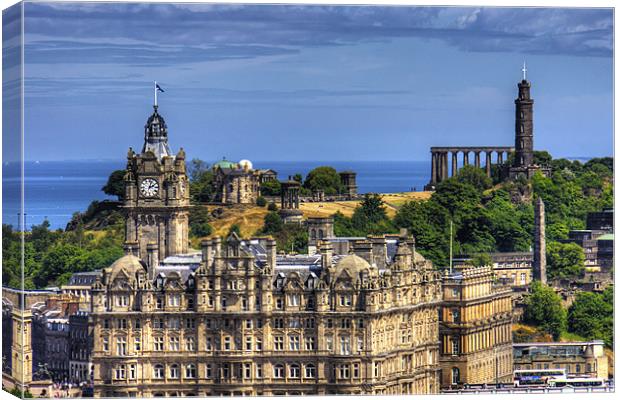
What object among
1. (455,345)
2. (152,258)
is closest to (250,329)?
(152,258)

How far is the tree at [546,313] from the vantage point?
153125 mm

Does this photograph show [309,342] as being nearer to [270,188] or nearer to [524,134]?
[270,188]

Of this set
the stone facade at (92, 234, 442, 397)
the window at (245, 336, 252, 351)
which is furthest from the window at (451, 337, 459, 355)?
the window at (245, 336, 252, 351)

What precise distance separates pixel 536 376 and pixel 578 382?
3.67m

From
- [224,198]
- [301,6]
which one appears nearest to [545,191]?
[224,198]

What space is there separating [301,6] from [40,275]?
2324cm

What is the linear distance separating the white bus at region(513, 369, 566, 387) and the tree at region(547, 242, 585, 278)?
21881 mm

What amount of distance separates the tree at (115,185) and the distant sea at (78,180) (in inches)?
16.3

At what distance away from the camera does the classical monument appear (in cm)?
17925

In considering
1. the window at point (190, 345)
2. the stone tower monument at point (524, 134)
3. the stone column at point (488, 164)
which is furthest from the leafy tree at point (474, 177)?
the window at point (190, 345)

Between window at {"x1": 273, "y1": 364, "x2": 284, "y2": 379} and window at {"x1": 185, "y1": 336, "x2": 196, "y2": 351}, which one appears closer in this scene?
window at {"x1": 273, "y1": 364, "x2": 284, "y2": 379}

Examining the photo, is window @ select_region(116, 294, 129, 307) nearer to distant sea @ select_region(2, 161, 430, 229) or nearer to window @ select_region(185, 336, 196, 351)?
window @ select_region(185, 336, 196, 351)

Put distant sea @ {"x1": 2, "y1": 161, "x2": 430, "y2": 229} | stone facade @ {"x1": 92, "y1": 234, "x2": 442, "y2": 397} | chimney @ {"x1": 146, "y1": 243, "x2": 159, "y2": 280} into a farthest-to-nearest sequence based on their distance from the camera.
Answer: chimney @ {"x1": 146, "y1": 243, "x2": 159, "y2": 280}
stone facade @ {"x1": 92, "y1": 234, "x2": 442, "y2": 397}
distant sea @ {"x1": 2, "y1": 161, "x2": 430, "y2": 229}

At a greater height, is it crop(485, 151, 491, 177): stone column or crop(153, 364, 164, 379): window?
crop(485, 151, 491, 177): stone column
